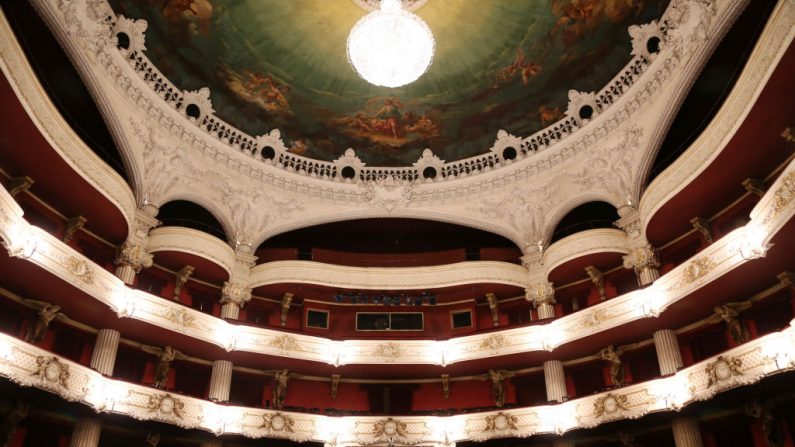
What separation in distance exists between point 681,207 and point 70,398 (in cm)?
1749

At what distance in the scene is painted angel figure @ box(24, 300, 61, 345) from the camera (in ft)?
52.4

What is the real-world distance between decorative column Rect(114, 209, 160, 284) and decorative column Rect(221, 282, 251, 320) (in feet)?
9.52

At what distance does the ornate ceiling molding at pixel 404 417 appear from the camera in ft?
44.9

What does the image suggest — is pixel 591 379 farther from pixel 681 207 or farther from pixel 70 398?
pixel 70 398

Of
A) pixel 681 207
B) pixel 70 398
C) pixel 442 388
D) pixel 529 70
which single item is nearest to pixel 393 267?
pixel 442 388

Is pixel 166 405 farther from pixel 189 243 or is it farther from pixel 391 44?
pixel 391 44

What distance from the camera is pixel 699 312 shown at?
17.2 meters

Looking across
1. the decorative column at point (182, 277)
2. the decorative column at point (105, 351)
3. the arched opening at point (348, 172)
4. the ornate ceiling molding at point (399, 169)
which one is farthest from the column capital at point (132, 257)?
the arched opening at point (348, 172)

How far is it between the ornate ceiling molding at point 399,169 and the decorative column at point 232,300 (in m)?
2.18

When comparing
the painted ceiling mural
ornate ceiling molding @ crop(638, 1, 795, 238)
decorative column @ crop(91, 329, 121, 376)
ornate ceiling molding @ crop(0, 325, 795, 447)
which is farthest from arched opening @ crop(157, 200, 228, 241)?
ornate ceiling molding @ crop(638, 1, 795, 238)

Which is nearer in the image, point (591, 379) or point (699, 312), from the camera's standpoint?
point (699, 312)

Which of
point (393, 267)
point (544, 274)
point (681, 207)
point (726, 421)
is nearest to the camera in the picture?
point (726, 421)

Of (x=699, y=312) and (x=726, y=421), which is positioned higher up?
(x=699, y=312)

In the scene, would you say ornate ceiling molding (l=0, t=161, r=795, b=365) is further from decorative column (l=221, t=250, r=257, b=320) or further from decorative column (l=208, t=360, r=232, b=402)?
decorative column (l=221, t=250, r=257, b=320)
